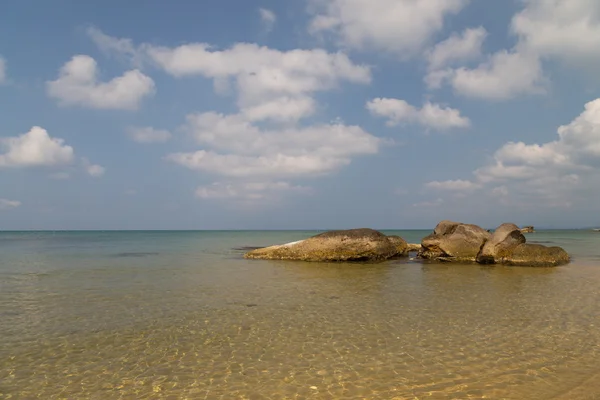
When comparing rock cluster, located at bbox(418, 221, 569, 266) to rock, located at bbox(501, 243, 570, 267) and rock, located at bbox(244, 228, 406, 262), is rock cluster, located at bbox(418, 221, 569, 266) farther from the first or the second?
rock, located at bbox(244, 228, 406, 262)

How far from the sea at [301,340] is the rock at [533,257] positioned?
7905 millimetres

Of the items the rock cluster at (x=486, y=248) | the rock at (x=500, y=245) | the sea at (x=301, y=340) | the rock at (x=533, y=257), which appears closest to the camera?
the sea at (x=301, y=340)

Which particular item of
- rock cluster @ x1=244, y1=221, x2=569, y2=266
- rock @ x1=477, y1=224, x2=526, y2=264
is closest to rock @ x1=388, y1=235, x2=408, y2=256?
rock cluster @ x1=244, y1=221, x2=569, y2=266

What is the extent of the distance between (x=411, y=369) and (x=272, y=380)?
264cm

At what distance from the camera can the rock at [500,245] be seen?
25544 mm

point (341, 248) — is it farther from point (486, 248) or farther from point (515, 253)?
point (515, 253)

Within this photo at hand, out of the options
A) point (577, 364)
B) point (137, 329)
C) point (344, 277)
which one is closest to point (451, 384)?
point (577, 364)

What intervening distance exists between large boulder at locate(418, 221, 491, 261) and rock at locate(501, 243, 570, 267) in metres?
2.29

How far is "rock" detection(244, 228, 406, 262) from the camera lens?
27453mm

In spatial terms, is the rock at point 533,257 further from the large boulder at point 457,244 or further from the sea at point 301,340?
the sea at point 301,340

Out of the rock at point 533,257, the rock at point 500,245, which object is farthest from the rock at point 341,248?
the rock at point 533,257

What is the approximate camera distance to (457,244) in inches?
1093

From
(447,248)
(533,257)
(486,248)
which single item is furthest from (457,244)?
(533,257)

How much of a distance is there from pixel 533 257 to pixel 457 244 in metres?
4.74
